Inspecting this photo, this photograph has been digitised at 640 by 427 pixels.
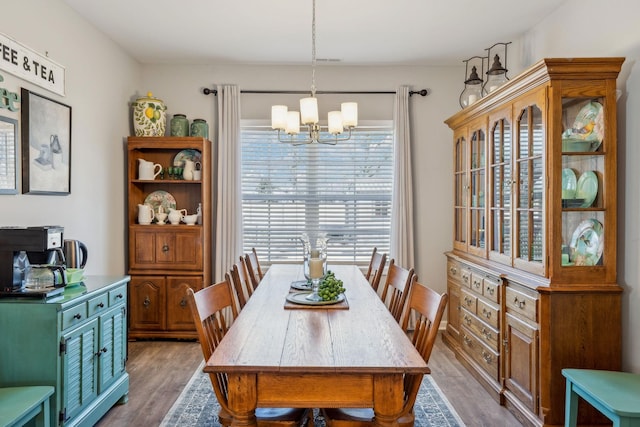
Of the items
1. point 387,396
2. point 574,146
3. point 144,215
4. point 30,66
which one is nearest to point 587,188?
point 574,146

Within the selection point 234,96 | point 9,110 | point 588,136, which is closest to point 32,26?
point 9,110

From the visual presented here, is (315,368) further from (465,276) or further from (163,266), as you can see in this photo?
(163,266)

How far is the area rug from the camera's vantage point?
2785 millimetres

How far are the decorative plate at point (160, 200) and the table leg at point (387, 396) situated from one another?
353 cm

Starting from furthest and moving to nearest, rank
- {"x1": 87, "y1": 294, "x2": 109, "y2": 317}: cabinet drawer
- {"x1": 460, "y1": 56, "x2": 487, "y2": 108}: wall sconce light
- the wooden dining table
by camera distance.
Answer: {"x1": 460, "y1": 56, "x2": 487, "y2": 108}: wall sconce light, {"x1": 87, "y1": 294, "x2": 109, "y2": 317}: cabinet drawer, the wooden dining table

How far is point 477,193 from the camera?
3766 mm

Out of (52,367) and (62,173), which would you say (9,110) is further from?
(52,367)

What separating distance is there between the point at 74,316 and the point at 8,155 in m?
1.07

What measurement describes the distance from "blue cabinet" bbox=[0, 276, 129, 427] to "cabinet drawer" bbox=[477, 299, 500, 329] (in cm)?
257

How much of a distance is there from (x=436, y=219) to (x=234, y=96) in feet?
8.14

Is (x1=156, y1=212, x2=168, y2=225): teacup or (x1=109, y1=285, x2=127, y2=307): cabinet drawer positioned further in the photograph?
(x1=156, y1=212, x2=168, y2=225): teacup

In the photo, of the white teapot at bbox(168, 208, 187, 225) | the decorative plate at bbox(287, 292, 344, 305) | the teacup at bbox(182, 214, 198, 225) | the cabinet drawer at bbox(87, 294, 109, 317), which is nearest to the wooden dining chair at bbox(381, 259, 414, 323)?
the decorative plate at bbox(287, 292, 344, 305)

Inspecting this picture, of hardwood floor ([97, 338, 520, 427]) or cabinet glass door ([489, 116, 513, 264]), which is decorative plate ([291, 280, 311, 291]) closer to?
hardwood floor ([97, 338, 520, 427])

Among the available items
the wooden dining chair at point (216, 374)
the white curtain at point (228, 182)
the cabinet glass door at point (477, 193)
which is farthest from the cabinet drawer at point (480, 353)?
the white curtain at point (228, 182)
